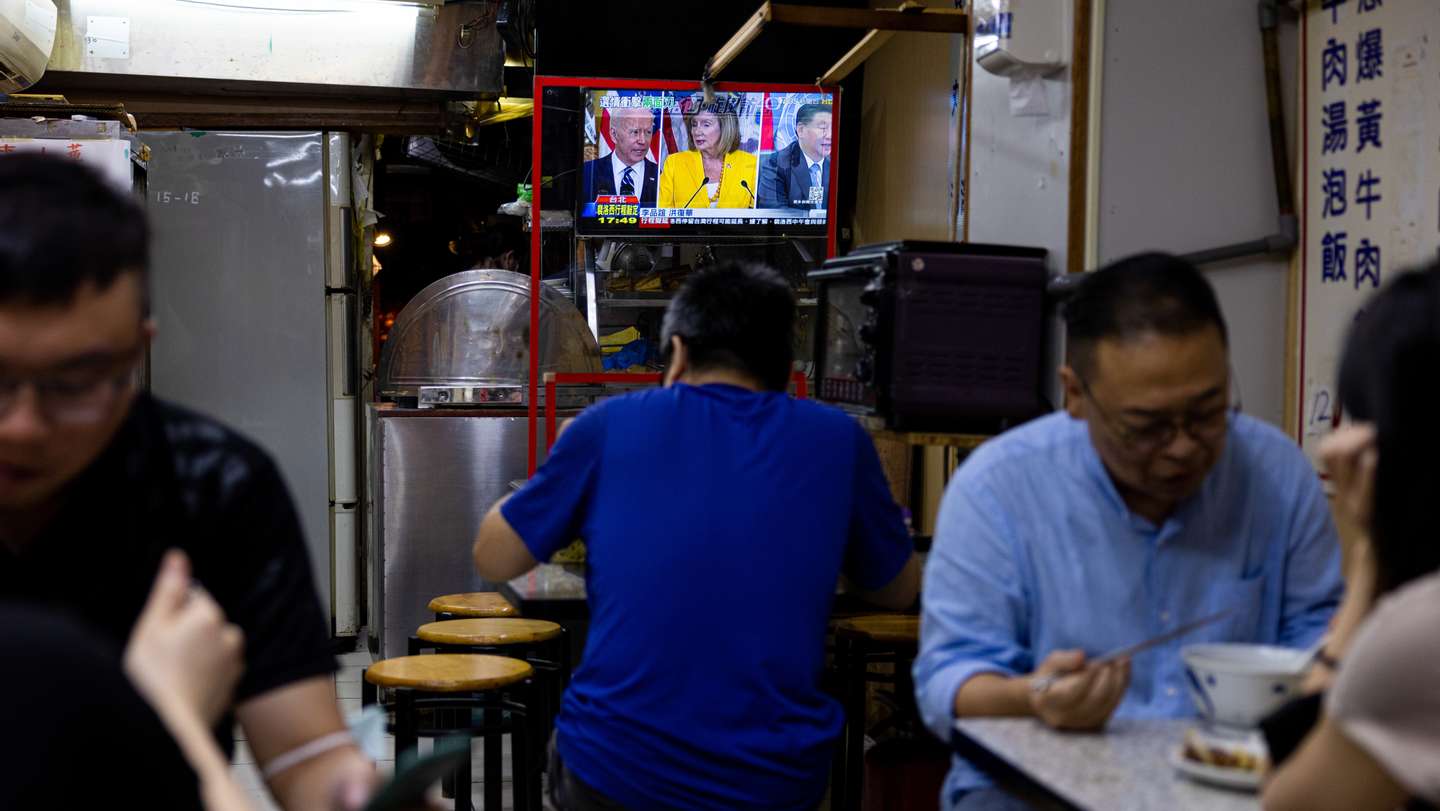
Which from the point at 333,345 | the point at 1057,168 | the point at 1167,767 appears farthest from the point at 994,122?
the point at 333,345

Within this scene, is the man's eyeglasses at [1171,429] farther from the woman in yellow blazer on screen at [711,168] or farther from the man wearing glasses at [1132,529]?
the woman in yellow blazer on screen at [711,168]

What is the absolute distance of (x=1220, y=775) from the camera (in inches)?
66.7

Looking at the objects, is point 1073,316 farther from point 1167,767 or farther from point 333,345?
point 333,345

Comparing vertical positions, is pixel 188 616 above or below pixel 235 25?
below

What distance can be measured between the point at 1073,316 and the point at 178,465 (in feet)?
4.62

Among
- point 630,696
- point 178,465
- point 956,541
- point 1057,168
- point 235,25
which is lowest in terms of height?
point 630,696

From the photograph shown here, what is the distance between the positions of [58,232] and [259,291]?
6.36 m

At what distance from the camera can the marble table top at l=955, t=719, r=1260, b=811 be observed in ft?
5.43

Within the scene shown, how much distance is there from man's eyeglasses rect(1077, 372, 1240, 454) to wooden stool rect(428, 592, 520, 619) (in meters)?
3.24

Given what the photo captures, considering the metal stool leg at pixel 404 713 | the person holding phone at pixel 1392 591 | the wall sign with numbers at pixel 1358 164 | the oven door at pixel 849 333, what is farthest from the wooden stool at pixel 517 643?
the person holding phone at pixel 1392 591

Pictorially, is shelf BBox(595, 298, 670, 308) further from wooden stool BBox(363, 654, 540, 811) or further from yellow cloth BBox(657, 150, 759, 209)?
wooden stool BBox(363, 654, 540, 811)

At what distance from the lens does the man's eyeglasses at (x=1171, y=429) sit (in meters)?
2.12

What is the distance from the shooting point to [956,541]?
2.25 metres

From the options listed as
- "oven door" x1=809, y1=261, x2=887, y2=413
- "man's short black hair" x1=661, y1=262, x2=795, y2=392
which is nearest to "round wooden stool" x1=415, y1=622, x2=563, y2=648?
"oven door" x1=809, y1=261, x2=887, y2=413
